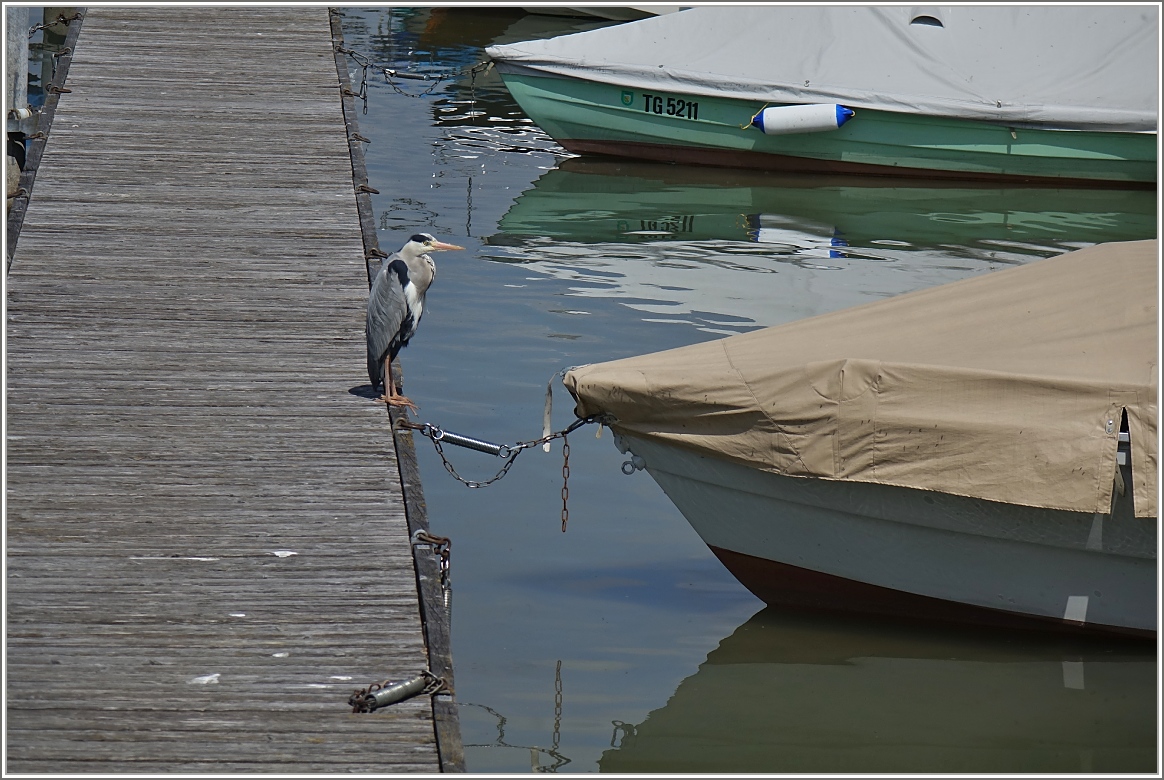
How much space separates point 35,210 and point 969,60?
11.8 m

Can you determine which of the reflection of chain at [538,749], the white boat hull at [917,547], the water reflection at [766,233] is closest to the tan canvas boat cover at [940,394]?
the white boat hull at [917,547]

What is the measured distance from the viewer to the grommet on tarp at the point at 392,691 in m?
4.54

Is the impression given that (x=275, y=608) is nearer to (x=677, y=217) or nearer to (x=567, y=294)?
(x=567, y=294)

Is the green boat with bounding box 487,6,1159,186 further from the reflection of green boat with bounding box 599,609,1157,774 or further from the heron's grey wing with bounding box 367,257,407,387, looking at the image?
the reflection of green boat with bounding box 599,609,1157,774

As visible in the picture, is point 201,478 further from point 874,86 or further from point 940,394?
point 874,86

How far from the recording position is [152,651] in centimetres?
481

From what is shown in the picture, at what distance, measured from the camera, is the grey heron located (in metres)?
6.90

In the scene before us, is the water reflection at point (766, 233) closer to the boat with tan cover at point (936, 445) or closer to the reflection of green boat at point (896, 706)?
the boat with tan cover at point (936, 445)

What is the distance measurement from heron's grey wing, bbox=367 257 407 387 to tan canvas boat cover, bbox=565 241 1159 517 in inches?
42.4

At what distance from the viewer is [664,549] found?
7.57 meters

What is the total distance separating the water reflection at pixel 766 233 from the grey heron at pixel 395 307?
14.1ft

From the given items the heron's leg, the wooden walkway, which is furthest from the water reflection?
the heron's leg

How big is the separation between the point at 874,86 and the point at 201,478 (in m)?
12.5

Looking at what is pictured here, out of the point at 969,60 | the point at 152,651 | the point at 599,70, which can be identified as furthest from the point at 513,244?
the point at 152,651
